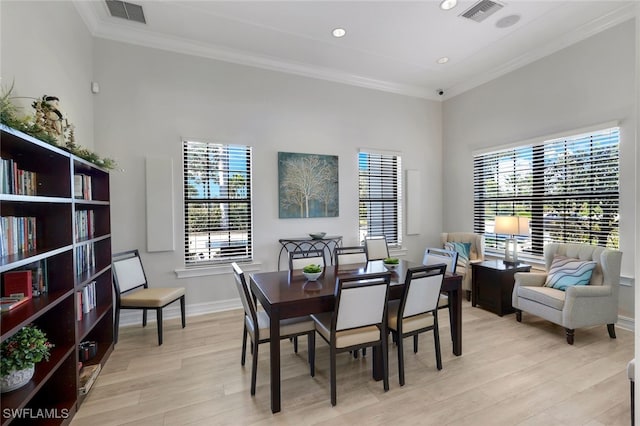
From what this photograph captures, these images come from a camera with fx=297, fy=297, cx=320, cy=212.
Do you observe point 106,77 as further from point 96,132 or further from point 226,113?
point 226,113

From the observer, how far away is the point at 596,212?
3658mm

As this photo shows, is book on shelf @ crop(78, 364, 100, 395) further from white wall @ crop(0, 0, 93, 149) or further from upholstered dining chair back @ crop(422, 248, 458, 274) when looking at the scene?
upholstered dining chair back @ crop(422, 248, 458, 274)

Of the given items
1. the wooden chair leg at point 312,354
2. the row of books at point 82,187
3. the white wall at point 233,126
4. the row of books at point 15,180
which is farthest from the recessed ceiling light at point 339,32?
the wooden chair leg at point 312,354

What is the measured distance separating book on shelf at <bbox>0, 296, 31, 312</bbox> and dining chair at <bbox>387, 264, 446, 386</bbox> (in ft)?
8.04

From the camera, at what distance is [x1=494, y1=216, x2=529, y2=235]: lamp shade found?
3889mm

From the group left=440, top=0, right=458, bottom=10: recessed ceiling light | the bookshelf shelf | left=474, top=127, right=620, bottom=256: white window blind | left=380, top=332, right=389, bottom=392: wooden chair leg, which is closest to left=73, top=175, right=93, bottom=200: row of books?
the bookshelf shelf

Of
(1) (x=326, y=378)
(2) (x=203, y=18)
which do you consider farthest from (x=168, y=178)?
(1) (x=326, y=378)

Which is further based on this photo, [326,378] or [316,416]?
[326,378]

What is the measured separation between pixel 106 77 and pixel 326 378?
4.11 m

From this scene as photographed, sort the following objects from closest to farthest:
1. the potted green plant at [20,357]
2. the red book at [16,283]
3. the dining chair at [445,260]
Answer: the potted green plant at [20,357]
the red book at [16,283]
the dining chair at [445,260]

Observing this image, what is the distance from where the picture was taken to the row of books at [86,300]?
8.32 feet

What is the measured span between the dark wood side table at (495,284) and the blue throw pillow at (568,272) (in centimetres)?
40

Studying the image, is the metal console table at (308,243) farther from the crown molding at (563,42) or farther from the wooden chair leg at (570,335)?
the crown molding at (563,42)

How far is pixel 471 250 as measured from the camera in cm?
486
